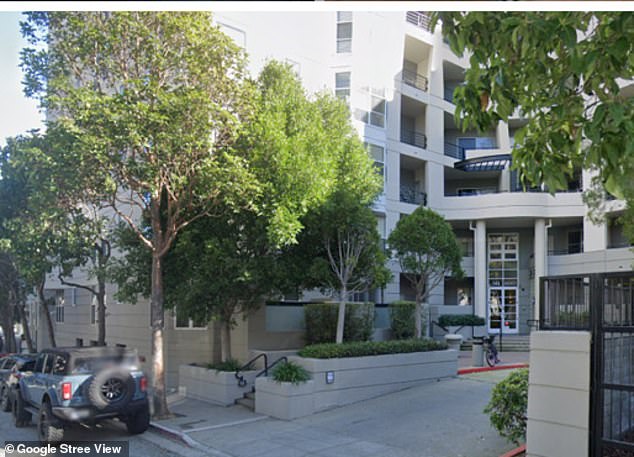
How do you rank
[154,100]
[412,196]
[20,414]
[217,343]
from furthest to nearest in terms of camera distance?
[412,196] → [217,343] → [20,414] → [154,100]

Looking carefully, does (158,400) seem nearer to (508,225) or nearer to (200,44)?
(200,44)

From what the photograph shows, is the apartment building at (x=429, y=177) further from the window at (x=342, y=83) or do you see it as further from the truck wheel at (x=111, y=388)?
the truck wheel at (x=111, y=388)

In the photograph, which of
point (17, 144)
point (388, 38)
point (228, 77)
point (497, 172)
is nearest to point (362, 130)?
point (388, 38)

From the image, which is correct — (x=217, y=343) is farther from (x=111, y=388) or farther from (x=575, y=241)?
(x=575, y=241)

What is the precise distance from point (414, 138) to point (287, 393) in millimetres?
21713

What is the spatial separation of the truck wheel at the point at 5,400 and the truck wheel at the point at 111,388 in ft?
19.6

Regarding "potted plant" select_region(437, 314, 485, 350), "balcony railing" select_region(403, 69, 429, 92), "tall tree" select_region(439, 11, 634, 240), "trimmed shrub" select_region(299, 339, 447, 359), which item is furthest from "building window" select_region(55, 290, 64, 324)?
"tall tree" select_region(439, 11, 634, 240)

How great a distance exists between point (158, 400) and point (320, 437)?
4348mm

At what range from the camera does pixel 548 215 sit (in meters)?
30.3

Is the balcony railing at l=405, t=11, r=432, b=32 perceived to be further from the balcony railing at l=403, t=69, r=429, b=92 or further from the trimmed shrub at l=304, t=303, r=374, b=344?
the trimmed shrub at l=304, t=303, r=374, b=344

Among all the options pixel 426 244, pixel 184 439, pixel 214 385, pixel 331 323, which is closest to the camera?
pixel 184 439

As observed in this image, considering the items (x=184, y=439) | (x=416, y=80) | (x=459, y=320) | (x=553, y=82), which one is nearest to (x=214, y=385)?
(x=184, y=439)

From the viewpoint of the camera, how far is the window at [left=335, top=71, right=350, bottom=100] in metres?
26.2

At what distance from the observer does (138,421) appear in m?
12.0
